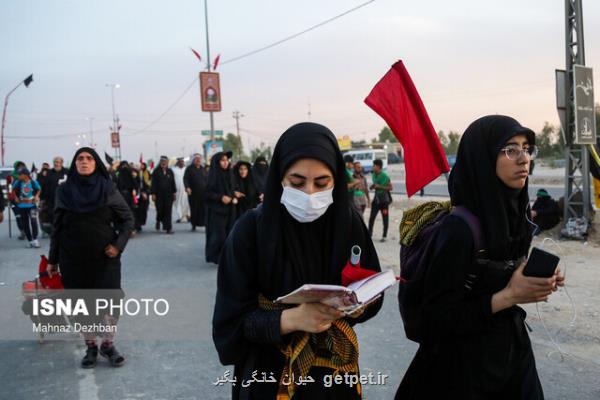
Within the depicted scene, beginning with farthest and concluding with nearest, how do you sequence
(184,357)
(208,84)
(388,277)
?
(208,84) < (184,357) < (388,277)

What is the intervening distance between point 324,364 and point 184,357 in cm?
274

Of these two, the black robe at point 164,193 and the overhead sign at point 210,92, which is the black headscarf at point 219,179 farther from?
the overhead sign at point 210,92

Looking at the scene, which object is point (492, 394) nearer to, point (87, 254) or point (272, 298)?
point (272, 298)

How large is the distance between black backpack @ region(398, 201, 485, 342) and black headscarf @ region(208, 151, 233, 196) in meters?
5.96

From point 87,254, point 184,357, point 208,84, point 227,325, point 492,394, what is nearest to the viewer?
point 227,325

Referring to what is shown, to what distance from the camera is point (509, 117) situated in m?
2.18

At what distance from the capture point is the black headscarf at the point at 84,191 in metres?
4.05

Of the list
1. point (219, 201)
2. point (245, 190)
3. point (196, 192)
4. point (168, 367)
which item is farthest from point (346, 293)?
point (196, 192)

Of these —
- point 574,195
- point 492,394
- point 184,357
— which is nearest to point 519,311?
point 492,394

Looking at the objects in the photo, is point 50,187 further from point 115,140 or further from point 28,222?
point 115,140

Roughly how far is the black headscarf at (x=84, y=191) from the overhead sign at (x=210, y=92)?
50.3ft

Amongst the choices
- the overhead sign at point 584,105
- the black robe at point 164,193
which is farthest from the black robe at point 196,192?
the overhead sign at point 584,105

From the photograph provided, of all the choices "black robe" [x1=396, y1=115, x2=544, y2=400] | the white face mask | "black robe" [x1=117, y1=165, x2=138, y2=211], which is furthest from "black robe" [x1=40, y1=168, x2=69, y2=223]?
"black robe" [x1=396, y1=115, x2=544, y2=400]

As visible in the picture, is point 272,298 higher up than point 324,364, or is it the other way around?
point 272,298
